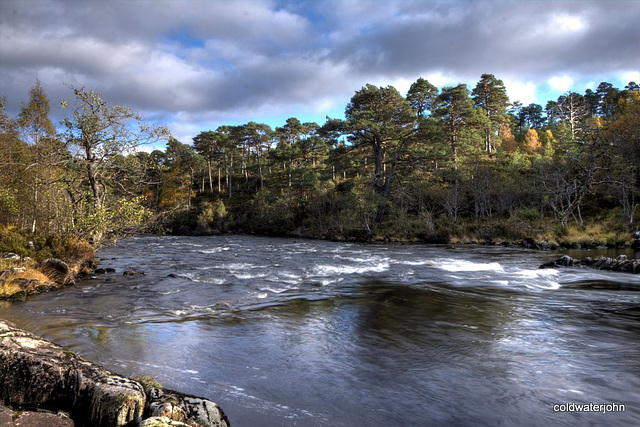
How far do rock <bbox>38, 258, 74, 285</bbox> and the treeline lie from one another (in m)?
2.00

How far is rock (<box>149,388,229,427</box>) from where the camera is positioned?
4094mm

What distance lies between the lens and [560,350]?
7227 millimetres

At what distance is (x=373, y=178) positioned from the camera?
130ft

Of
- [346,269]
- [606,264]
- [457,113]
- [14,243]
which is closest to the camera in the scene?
[14,243]

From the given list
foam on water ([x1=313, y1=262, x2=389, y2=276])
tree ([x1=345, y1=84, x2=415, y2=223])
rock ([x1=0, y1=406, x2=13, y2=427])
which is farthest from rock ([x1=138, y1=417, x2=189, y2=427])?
tree ([x1=345, y1=84, x2=415, y2=223])

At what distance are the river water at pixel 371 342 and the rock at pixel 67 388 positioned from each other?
3.94 ft

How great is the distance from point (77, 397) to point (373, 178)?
120 feet

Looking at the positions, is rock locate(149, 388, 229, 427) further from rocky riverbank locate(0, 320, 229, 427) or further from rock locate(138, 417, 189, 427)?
rock locate(138, 417, 189, 427)

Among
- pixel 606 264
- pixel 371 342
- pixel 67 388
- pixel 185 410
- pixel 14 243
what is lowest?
pixel 371 342

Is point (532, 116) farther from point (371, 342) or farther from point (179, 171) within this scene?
point (371, 342)

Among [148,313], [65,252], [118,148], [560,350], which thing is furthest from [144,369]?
[118,148]

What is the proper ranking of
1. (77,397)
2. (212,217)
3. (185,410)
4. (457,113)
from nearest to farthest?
(185,410) < (77,397) < (457,113) < (212,217)

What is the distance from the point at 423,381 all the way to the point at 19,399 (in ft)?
18.0

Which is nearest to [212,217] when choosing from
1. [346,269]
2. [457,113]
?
[457,113]
